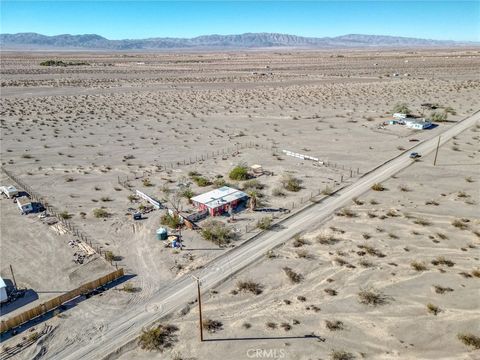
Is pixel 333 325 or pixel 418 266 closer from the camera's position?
pixel 333 325

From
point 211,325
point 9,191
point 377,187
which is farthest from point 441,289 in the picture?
point 9,191

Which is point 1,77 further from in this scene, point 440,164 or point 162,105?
point 440,164

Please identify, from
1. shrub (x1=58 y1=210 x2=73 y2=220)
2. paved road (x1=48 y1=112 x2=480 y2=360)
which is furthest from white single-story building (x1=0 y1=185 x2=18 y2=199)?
paved road (x1=48 y1=112 x2=480 y2=360)

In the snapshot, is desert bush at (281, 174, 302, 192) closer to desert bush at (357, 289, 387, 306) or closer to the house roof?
the house roof


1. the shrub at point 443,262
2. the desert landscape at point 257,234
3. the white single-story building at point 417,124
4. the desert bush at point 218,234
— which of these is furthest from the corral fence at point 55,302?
the white single-story building at point 417,124

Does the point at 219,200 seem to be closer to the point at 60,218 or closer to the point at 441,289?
the point at 60,218

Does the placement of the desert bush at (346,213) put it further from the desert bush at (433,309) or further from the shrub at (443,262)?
the desert bush at (433,309)
